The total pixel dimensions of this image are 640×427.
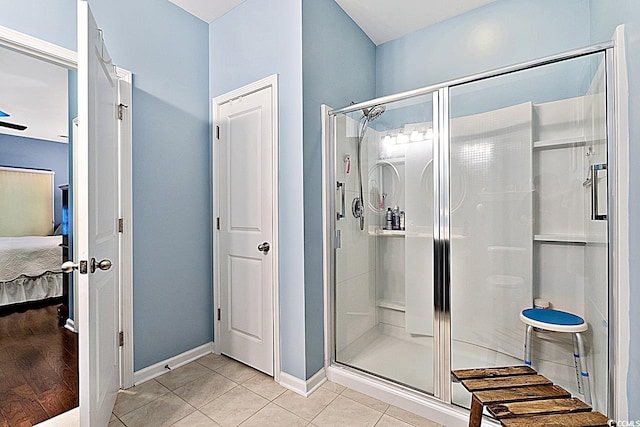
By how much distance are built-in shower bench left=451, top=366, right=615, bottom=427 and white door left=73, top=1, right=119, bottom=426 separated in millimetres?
1615

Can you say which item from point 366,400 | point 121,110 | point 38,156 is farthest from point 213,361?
point 38,156

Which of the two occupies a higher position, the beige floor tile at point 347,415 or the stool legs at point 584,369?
the stool legs at point 584,369

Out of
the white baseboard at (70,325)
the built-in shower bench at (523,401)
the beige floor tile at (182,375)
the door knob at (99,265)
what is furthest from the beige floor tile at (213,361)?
the built-in shower bench at (523,401)

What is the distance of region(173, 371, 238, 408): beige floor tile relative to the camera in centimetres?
196

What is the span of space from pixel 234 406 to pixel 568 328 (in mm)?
1899

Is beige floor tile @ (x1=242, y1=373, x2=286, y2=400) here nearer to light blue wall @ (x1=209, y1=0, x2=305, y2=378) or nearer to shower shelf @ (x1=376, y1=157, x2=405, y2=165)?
light blue wall @ (x1=209, y1=0, x2=305, y2=378)

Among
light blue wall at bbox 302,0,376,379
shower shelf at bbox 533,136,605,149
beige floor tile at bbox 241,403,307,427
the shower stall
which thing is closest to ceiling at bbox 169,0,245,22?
light blue wall at bbox 302,0,376,379

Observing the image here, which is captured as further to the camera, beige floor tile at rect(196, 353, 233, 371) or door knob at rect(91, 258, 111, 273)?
beige floor tile at rect(196, 353, 233, 371)

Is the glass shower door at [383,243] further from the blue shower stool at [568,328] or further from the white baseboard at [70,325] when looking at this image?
the white baseboard at [70,325]

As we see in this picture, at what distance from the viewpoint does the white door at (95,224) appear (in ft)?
4.42

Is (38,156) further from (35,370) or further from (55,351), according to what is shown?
(35,370)

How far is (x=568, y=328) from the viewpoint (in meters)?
1.63

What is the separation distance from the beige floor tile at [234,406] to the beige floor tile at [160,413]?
13cm

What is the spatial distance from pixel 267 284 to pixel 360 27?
2.26 meters
